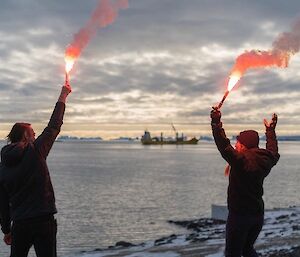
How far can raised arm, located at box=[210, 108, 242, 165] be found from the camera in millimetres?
6801

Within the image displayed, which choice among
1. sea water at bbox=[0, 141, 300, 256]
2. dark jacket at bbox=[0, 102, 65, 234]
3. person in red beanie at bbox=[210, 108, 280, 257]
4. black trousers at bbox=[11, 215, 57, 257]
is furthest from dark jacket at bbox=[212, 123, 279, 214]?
sea water at bbox=[0, 141, 300, 256]

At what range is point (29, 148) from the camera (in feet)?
20.0

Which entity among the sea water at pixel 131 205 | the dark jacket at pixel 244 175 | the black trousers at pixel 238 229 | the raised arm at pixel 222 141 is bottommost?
the sea water at pixel 131 205

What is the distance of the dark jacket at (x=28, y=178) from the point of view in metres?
6.05

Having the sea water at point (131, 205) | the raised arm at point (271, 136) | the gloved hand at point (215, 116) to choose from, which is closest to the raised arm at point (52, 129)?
the gloved hand at point (215, 116)

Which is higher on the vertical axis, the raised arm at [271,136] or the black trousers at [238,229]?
the raised arm at [271,136]

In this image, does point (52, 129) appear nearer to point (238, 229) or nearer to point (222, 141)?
point (222, 141)

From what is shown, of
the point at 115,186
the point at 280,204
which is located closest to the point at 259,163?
the point at 280,204

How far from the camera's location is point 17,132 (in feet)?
20.6

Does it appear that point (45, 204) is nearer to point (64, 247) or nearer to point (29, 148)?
point (29, 148)

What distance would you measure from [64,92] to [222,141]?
2.14 meters

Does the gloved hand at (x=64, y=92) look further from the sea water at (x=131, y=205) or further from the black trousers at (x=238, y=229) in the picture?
the sea water at (x=131, y=205)

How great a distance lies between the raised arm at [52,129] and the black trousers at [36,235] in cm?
78

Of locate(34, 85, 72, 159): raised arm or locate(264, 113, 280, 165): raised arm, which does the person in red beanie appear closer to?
locate(264, 113, 280, 165): raised arm
